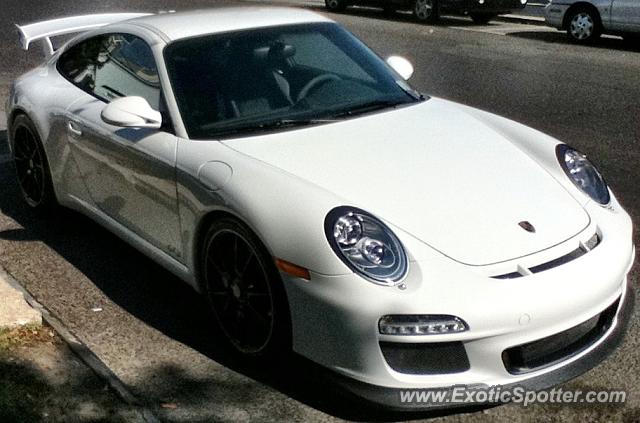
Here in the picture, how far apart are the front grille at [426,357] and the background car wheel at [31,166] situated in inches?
126

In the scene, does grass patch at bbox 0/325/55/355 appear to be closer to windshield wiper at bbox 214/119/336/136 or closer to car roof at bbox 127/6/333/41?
windshield wiper at bbox 214/119/336/136

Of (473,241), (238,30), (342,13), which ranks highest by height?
(238,30)

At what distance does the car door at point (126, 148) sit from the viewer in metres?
4.77

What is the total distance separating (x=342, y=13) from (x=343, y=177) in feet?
54.6

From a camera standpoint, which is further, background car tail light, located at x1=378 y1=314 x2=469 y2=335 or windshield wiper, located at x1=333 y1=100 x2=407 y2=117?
windshield wiper, located at x1=333 y1=100 x2=407 y2=117

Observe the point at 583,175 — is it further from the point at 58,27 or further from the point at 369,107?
the point at 58,27

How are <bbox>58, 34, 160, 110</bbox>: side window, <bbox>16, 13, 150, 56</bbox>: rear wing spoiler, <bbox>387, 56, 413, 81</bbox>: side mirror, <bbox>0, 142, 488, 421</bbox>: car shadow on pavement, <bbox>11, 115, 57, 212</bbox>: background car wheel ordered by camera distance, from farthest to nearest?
<bbox>16, 13, 150, 56</bbox>: rear wing spoiler < <bbox>11, 115, 57, 212</bbox>: background car wheel < <bbox>387, 56, 413, 81</bbox>: side mirror < <bbox>58, 34, 160, 110</bbox>: side window < <bbox>0, 142, 488, 421</bbox>: car shadow on pavement

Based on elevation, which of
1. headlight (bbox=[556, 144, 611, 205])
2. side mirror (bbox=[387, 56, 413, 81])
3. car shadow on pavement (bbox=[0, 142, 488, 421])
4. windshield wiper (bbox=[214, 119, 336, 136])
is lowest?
car shadow on pavement (bbox=[0, 142, 488, 421])

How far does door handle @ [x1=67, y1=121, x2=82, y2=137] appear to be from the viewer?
5.55m

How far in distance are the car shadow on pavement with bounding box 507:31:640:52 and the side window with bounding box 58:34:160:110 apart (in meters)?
11.1

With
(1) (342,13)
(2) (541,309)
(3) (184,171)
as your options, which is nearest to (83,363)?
(3) (184,171)

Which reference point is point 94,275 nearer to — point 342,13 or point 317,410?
point 317,410

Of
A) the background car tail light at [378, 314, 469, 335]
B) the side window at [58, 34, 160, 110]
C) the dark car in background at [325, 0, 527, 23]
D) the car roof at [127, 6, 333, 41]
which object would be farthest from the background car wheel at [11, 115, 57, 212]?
the dark car in background at [325, 0, 527, 23]

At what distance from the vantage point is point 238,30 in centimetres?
527
